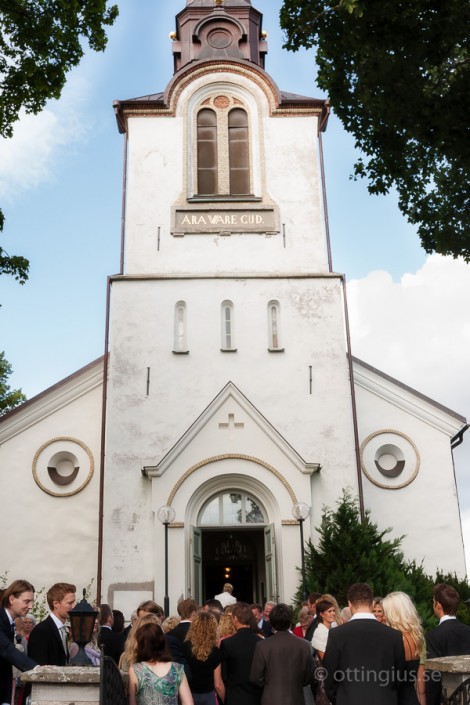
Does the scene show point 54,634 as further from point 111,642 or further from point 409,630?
point 409,630

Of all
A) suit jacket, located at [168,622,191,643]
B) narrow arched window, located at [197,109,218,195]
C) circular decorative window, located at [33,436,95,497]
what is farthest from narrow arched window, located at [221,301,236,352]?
suit jacket, located at [168,622,191,643]

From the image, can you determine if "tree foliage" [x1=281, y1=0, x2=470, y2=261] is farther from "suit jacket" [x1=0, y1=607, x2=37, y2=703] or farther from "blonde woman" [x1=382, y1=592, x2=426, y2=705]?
"suit jacket" [x1=0, y1=607, x2=37, y2=703]

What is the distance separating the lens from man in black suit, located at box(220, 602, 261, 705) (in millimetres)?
7828

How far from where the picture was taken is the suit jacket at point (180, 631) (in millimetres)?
8555

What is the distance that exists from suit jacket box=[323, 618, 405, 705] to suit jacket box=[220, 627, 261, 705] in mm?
1737

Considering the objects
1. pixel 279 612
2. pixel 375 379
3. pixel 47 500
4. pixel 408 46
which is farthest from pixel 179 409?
pixel 279 612

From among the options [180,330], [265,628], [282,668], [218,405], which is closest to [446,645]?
[282,668]

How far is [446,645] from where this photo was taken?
759 centimetres

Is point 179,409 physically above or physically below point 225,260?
below

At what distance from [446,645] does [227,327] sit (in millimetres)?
14304

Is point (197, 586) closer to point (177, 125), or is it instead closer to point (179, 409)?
point (179, 409)

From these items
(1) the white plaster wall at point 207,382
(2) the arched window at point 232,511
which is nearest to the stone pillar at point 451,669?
(1) the white plaster wall at point 207,382

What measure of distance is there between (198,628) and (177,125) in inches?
722

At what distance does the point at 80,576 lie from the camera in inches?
792
